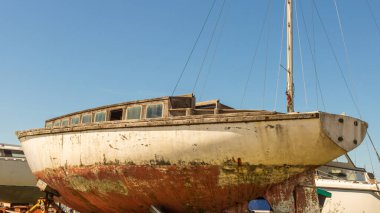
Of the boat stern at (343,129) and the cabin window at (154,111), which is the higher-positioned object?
the cabin window at (154,111)

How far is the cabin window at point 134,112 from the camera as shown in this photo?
32.9 feet

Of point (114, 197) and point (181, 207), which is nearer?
point (181, 207)

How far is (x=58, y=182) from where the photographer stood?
1131cm

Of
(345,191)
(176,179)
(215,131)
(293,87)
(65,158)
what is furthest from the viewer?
(345,191)

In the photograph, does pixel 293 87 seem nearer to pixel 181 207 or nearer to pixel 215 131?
pixel 215 131

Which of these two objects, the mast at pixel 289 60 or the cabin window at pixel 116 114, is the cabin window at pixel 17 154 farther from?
the mast at pixel 289 60

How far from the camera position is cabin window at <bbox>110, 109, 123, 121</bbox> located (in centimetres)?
1092

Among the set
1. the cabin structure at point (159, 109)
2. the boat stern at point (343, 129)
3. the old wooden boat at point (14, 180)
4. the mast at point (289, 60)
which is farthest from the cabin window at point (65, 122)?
the boat stern at point (343, 129)

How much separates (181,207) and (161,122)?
85.3 inches

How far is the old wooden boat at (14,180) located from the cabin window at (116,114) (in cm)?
929

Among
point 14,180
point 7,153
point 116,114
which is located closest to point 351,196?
point 116,114

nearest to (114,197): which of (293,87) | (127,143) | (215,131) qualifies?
(127,143)

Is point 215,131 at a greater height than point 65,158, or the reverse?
point 215,131

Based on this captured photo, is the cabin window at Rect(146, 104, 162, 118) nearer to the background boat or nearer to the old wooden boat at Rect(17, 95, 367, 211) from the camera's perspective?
the old wooden boat at Rect(17, 95, 367, 211)
